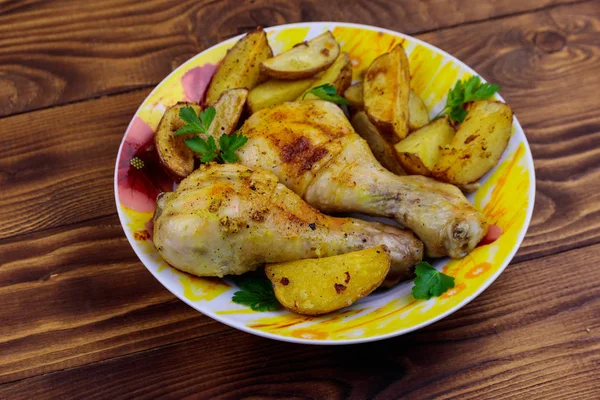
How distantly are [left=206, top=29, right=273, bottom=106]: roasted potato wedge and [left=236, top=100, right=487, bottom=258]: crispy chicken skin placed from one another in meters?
0.22

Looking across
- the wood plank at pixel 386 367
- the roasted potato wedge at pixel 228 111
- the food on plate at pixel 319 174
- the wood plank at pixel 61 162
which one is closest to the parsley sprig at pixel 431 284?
the food on plate at pixel 319 174

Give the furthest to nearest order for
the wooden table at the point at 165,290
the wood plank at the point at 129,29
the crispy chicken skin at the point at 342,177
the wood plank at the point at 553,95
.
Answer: the wood plank at the point at 129,29 → the wood plank at the point at 553,95 → the wooden table at the point at 165,290 → the crispy chicken skin at the point at 342,177

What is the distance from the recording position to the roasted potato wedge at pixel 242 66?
1761 mm

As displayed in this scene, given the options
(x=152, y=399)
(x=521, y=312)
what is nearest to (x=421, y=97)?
(x=521, y=312)

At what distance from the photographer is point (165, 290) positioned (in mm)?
1788

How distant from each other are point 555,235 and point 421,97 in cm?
64

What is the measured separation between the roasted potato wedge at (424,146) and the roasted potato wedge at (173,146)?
0.60 metres

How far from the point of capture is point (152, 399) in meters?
1.62

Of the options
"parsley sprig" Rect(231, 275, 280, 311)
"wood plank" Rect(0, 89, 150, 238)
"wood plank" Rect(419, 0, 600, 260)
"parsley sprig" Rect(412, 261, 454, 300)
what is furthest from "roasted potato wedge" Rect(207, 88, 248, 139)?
"wood plank" Rect(419, 0, 600, 260)

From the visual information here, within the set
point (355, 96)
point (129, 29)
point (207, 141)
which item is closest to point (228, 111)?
point (207, 141)

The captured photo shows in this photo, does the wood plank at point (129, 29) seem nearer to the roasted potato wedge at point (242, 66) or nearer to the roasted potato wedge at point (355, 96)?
the roasted potato wedge at point (242, 66)

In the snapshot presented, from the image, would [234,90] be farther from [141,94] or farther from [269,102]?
[141,94]

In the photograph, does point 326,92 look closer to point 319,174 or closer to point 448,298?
point 319,174

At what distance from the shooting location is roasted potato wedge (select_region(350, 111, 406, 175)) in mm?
1701
